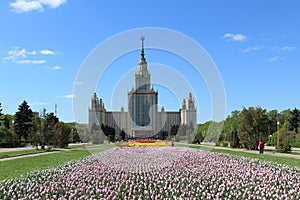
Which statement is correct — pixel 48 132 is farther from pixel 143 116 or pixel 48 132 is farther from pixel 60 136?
pixel 143 116

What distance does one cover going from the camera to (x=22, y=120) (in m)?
54.2

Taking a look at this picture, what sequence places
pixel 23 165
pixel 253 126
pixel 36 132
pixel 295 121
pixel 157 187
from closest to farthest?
pixel 157 187, pixel 23 165, pixel 253 126, pixel 36 132, pixel 295 121

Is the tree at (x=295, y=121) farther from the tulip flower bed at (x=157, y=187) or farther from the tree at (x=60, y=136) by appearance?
the tulip flower bed at (x=157, y=187)

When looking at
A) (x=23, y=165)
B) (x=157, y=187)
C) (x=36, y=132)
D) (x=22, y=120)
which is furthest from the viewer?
(x=22, y=120)

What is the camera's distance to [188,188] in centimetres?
716

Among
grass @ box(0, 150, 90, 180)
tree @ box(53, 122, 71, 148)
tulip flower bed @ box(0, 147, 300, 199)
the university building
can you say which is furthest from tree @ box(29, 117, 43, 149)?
the university building

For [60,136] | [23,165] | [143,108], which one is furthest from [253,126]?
[143,108]

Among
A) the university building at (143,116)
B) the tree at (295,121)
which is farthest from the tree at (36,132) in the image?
the university building at (143,116)

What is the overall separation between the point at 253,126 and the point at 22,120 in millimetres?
38388

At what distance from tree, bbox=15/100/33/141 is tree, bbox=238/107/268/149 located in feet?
115

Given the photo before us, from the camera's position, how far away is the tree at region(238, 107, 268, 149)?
2862 cm

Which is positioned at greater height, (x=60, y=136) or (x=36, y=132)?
(x=36, y=132)

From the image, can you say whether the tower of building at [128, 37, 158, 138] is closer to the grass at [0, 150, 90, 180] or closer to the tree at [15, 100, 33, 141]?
the tree at [15, 100, 33, 141]

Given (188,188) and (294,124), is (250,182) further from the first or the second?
(294,124)
